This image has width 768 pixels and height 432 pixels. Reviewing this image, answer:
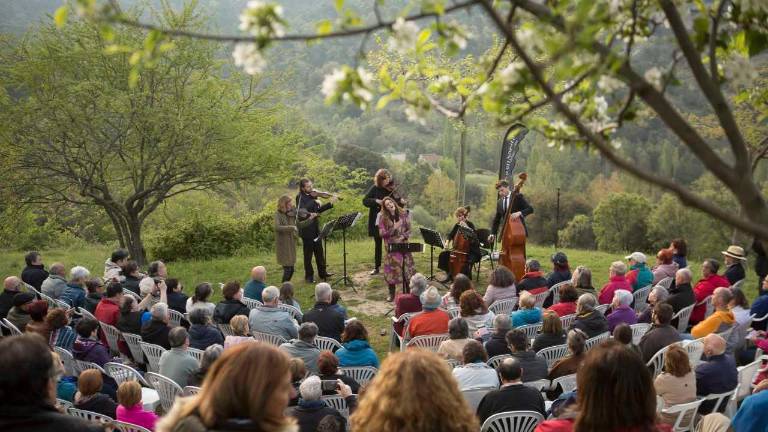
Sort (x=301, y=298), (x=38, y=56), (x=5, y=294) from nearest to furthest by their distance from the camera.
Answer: (x=5, y=294) < (x=301, y=298) < (x=38, y=56)

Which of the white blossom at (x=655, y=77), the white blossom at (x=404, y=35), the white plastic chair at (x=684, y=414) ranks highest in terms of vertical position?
the white blossom at (x=404, y=35)

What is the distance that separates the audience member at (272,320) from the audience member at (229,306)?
41 cm

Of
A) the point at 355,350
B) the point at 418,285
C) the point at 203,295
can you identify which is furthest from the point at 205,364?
the point at 418,285

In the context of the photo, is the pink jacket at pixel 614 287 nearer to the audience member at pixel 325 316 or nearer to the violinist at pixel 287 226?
A: the audience member at pixel 325 316

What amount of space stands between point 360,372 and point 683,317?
4.00 meters

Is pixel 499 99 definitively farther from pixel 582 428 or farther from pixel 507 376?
pixel 507 376

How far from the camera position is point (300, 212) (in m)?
12.2

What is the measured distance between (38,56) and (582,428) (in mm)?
13052

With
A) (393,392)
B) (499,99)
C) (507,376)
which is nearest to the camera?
(499,99)

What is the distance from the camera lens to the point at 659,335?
6715mm

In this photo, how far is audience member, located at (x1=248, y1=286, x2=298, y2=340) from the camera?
773 centimetres

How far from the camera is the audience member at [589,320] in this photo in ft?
23.2

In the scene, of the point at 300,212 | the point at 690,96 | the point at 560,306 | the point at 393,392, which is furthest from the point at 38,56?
the point at 690,96

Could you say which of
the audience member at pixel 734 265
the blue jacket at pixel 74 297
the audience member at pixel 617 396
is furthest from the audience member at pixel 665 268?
the blue jacket at pixel 74 297
